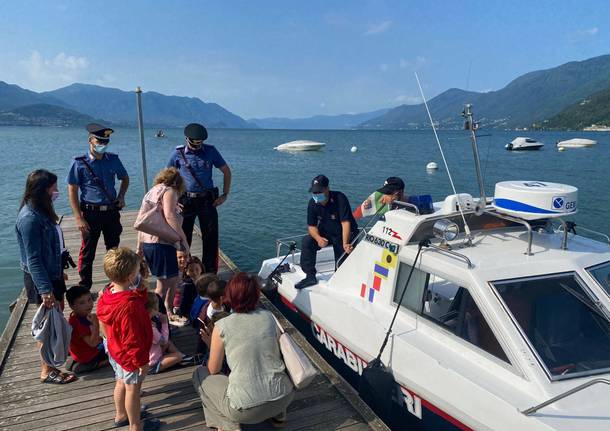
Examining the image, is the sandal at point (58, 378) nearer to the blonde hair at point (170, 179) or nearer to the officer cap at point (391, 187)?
the blonde hair at point (170, 179)

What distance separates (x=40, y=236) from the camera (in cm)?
380

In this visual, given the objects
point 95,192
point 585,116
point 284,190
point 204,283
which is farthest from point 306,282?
point 585,116

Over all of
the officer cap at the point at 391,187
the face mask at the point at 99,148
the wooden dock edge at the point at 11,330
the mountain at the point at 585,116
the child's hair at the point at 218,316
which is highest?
the mountain at the point at 585,116

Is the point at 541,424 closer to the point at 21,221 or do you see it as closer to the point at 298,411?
the point at 298,411

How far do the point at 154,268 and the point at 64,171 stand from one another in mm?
37478

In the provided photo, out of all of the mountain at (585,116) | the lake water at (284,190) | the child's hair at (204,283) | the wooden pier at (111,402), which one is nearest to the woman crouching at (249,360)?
the wooden pier at (111,402)

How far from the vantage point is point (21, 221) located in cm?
375

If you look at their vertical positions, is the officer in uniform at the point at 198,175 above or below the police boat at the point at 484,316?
above

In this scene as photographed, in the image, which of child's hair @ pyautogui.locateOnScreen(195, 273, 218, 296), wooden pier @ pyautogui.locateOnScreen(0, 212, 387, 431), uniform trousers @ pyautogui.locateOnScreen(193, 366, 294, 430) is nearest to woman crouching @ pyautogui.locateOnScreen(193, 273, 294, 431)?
uniform trousers @ pyautogui.locateOnScreen(193, 366, 294, 430)

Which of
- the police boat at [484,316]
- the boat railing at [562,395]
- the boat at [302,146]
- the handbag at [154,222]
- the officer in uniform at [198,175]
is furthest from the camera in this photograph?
the boat at [302,146]

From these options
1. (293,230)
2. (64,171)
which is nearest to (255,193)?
(293,230)

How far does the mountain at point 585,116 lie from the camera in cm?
14450

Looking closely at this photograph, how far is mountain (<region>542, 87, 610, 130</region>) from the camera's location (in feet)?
474

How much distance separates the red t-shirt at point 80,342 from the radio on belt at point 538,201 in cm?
420
